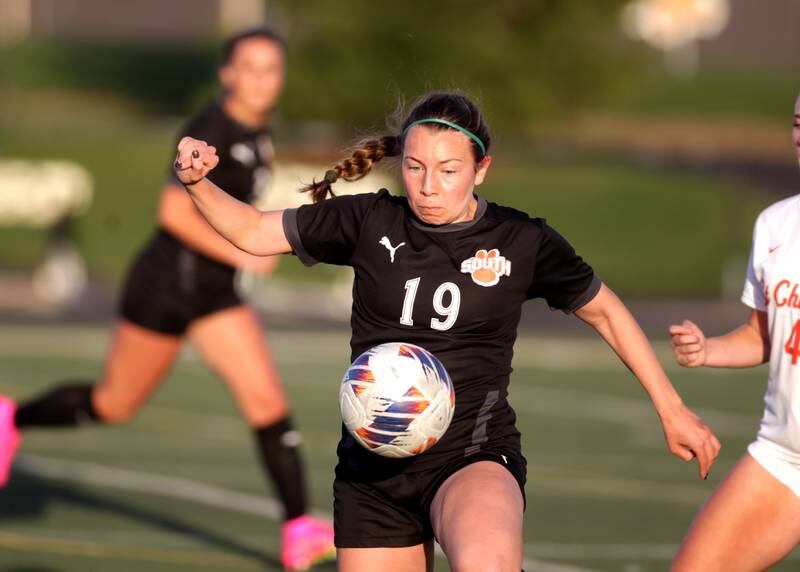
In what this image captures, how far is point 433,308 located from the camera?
5.84 m

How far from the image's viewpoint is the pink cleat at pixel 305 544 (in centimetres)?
851

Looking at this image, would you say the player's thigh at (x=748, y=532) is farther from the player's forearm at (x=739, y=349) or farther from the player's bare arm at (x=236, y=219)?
the player's bare arm at (x=236, y=219)

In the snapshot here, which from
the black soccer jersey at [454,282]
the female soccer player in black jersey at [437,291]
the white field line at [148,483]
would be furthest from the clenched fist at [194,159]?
the white field line at [148,483]

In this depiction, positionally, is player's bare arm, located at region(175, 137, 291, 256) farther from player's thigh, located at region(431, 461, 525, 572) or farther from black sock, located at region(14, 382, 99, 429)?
black sock, located at region(14, 382, 99, 429)

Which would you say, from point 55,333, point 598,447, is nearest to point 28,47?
point 55,333

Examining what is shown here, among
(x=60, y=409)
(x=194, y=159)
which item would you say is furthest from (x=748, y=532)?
(x=60, y=409)

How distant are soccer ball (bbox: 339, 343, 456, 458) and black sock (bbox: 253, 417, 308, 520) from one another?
3128 mm

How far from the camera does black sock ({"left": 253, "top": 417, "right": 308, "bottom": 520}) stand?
28.6 feet

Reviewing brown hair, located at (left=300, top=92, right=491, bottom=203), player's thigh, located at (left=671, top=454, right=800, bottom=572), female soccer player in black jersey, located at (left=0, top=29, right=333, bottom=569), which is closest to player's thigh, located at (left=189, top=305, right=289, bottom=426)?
female soccer player in black jersey, located at (left=0, top=29, right=333, bottom=569)

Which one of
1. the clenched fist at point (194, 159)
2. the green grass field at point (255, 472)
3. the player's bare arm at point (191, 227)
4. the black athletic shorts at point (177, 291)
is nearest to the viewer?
the clenched fist at point (194, 159)

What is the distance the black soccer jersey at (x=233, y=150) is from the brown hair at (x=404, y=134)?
2474 millimetres

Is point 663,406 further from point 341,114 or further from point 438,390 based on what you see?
point 341,114

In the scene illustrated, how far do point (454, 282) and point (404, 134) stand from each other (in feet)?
1.90

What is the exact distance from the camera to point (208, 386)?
1584 cm
